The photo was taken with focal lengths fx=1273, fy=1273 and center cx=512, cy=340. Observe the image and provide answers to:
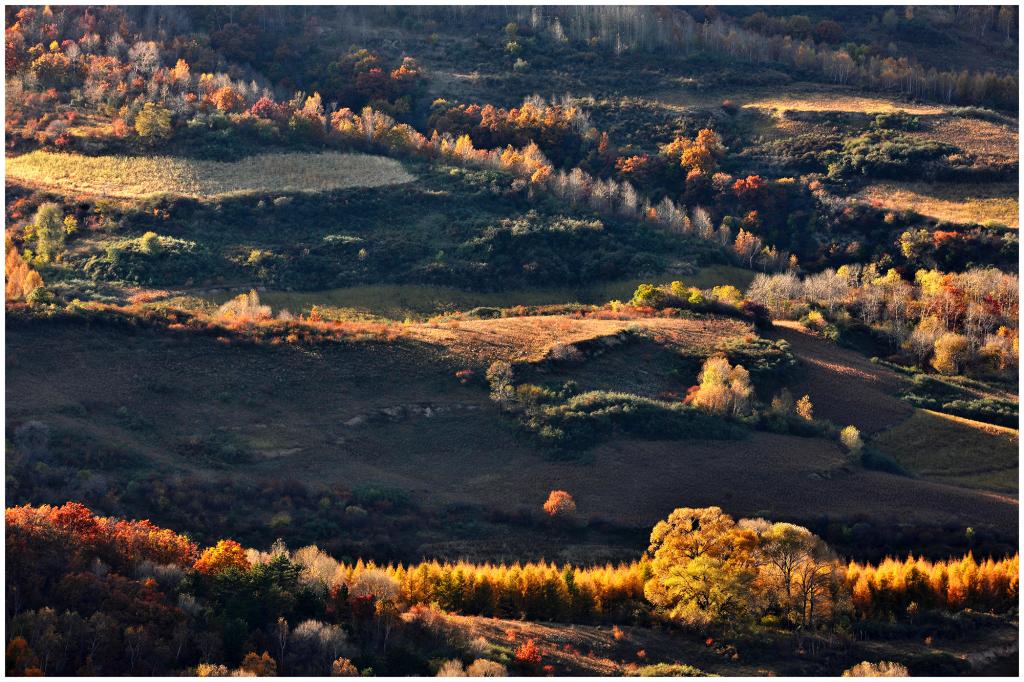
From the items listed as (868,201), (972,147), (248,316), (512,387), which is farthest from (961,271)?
(248,316)

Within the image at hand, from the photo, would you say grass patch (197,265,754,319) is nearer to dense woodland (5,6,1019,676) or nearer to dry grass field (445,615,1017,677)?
dense woodland (5,6,1019,676)

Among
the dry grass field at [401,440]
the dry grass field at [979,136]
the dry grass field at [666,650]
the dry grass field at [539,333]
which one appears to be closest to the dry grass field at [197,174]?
the dry grass field at [539,333]

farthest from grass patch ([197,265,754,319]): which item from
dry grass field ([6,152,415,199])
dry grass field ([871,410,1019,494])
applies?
Result: dry grass field ([871,410,1019,494])

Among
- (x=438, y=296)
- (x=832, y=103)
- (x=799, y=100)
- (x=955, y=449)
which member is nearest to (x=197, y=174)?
(x=438, y=296)

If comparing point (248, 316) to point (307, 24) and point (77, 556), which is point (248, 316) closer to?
point (77, 556)

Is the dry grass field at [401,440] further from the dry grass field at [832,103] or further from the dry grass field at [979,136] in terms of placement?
the dry grass field at [832,103]
